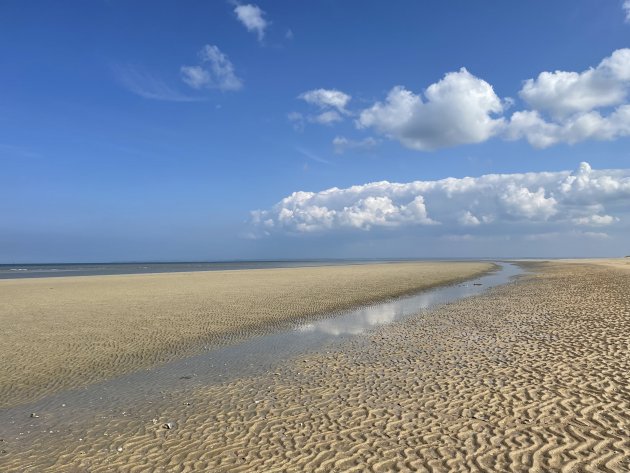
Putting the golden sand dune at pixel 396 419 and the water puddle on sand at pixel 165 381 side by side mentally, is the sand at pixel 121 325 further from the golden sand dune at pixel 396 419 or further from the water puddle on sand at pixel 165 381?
the golden sand dune at pixel 396 419

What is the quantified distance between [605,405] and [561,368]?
3253 millimetres

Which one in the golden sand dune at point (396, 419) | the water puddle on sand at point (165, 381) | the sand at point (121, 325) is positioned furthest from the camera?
the sand at point (121, 325)

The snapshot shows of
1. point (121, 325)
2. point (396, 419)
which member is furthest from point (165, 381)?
point (121, 325)

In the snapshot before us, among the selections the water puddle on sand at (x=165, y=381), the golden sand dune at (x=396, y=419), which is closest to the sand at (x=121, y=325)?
the water puddle on sand at (x=165, y=381)

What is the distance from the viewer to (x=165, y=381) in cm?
1305

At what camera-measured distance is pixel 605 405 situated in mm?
9234

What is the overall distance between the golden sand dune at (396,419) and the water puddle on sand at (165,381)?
0.73 meters

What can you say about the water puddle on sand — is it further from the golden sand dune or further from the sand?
the sand

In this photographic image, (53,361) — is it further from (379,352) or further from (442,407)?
(442,407)

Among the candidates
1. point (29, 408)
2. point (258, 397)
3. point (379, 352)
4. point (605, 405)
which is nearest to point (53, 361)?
point (29, 408)

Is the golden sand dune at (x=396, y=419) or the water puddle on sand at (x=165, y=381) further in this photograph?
the water puddle on sand at (x=165, y=381)

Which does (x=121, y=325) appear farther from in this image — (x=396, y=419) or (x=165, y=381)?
(x=396, y=419)

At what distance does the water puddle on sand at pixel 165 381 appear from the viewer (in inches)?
391

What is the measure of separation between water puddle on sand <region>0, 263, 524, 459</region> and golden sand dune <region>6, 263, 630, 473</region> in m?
0.73
